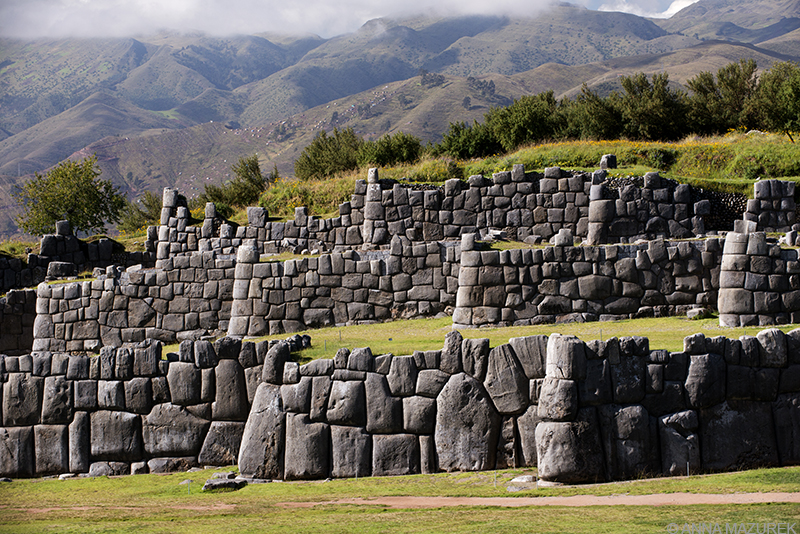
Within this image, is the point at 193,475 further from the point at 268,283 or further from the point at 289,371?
the point at 268,283

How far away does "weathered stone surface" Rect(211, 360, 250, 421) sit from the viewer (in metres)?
11.8

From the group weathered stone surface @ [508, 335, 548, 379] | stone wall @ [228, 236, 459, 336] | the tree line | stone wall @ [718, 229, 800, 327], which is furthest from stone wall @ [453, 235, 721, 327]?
the tree line

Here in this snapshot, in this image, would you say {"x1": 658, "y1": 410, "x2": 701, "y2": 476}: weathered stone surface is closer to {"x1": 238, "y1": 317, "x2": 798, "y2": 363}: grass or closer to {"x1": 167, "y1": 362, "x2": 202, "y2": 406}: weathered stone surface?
{"x1": 238, "y1": 317, "x2": 798, "y2": 363}: grass

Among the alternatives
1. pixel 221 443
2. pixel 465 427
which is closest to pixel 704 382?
pixel 465 427

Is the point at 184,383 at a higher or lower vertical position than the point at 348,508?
higher

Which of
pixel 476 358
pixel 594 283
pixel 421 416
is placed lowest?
pixel 421 416

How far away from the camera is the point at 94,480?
1152 cm

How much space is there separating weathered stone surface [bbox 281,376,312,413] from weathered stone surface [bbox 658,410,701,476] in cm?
480

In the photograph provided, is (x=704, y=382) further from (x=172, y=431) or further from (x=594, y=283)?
(x=172, y=431)

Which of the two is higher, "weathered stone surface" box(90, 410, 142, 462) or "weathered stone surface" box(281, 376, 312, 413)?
"weathered stone surface" box(281, 376, 312, 413)

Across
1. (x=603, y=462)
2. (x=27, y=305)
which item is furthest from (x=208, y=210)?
(x=603, y=462)

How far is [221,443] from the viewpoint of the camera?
11.8 metres

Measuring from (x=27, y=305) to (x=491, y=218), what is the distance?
44.3 ft

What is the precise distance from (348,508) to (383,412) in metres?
2.09
